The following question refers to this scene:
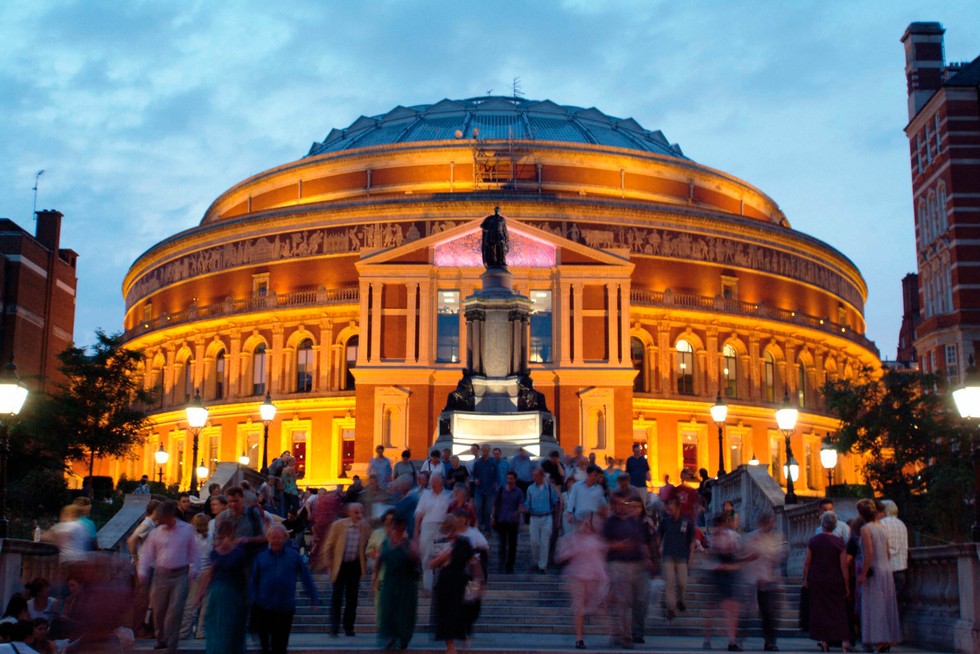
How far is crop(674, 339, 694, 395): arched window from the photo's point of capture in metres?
67.7

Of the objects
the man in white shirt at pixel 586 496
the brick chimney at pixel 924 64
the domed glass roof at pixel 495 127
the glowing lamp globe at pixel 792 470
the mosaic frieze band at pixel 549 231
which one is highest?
the domed glass roof at pixel 495 127

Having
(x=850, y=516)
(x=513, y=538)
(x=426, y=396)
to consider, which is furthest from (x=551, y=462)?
(x=426, y=396)

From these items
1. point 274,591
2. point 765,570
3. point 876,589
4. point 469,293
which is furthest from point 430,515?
point 469,293

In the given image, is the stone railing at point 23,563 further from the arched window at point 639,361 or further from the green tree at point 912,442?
the arched window at point 639,361

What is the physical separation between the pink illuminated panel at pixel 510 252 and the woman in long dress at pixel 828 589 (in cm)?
4380

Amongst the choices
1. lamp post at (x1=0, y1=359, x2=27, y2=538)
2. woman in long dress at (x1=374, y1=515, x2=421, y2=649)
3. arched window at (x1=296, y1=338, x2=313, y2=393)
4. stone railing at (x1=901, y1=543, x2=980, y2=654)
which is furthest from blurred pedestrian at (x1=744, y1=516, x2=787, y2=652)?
arched window at (x1=296, y1=338, x2=313, y2=393)

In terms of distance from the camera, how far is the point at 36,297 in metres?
73.6

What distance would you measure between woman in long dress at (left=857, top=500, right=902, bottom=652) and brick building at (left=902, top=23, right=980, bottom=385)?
40852 mm

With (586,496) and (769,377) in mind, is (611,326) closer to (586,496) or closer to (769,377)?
(769,377)

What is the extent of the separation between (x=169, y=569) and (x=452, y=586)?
3667mm

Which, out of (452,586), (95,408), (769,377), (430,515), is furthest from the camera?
(769,377)

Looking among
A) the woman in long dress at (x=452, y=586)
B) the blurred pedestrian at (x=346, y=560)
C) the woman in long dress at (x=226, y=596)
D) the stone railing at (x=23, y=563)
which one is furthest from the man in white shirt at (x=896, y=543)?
the stone railing at (x=23, y=563)

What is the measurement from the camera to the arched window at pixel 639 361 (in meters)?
66.6

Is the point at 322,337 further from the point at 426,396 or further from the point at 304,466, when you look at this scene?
the point at 426,396
